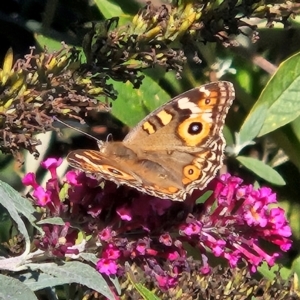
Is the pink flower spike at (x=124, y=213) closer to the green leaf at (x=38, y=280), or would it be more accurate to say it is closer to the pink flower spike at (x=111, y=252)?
the pink flower spike at (x=111, y=252)

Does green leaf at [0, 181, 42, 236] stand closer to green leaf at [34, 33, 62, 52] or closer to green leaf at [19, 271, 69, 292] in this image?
green leaf at [19, 271, 69, 292]

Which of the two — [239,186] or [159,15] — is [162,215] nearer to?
[239,186]

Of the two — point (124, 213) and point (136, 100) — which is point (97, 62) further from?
point (136, 100)

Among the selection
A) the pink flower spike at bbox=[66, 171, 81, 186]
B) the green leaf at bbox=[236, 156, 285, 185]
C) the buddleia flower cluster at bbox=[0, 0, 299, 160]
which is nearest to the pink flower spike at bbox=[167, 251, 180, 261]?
the pink flower spike at bbox=[66, 171, 81, 186]

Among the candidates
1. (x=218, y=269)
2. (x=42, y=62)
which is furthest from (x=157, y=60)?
(x=218, y=269)

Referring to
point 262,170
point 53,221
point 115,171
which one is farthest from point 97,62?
point 262,170
